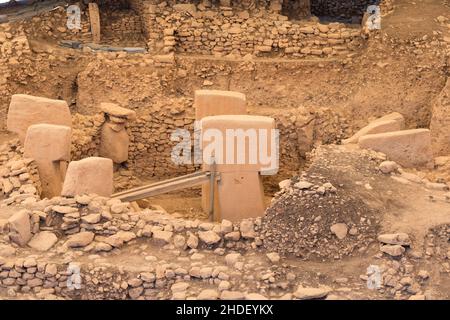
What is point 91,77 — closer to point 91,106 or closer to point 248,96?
point 91,106

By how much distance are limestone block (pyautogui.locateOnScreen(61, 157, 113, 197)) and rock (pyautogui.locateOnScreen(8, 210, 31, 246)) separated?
662 millimetres

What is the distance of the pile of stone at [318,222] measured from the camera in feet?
27.2

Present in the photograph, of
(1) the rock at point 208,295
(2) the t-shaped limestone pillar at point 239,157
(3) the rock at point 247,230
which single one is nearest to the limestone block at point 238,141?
(2) the t-shaped limestone pillar at point 239,157

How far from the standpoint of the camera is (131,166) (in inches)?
492

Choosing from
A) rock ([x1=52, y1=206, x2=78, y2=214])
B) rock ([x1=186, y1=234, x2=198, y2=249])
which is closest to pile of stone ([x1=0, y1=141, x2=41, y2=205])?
rock ([x1=52, y1=206, x2=78, y2=214])

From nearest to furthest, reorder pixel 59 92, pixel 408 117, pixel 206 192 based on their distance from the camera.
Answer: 1. pixel 206 192
2. pixel 408 117
3. pixel 59 92

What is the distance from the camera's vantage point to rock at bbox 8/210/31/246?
857 centimetres

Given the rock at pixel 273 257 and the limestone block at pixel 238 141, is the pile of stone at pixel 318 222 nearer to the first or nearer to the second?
the rock at pixel 273 257

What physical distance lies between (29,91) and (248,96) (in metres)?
3.25

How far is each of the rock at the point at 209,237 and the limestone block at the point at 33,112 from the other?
3.44m

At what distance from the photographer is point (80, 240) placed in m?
8.55

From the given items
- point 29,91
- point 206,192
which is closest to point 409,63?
point 206,192

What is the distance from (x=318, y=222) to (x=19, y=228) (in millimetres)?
2977

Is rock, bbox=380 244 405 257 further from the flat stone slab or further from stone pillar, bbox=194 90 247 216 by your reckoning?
the flat stone slab
